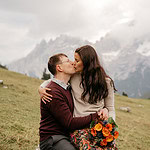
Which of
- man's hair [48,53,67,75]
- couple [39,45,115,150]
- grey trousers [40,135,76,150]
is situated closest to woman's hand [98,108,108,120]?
couple [39,45,115,150]

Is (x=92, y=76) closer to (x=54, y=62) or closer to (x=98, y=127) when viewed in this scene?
(x=54, y=62)

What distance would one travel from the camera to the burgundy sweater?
3414mm

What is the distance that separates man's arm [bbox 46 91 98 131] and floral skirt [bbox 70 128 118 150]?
10 centimetres

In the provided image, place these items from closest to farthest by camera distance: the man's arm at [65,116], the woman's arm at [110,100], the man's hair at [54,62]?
the man's arm at [65,116]
the woman's arm at [110,100]
the man's hair at [54,62]

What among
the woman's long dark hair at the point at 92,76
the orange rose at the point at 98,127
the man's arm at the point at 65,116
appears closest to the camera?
the orange rose at the point at 98,127

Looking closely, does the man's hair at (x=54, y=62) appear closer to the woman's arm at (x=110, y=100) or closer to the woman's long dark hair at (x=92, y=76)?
the woman's long dark hair at (x=92, y=76)

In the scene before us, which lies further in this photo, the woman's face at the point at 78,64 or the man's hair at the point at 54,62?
the man's hair at the point at 54,62

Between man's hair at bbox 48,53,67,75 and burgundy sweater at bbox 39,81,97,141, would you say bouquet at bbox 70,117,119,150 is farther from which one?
man's hair at bbox 48,53,67,75

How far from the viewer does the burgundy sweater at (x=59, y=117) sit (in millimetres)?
3414

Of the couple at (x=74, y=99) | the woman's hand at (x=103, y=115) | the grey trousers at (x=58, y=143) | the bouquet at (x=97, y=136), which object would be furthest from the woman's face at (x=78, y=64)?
the grey trousers at (x=58, y=143)

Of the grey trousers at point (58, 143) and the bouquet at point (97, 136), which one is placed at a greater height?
the bouquet at point (97, 136)

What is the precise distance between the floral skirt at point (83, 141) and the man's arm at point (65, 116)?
0.34 ft

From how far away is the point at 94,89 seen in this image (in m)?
3.72

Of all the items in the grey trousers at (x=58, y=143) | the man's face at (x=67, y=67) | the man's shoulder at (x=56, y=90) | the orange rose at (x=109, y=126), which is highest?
the man's face at (x=67, y=67)
